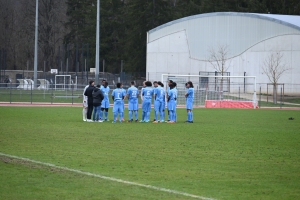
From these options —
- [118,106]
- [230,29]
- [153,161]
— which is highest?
[230,29]

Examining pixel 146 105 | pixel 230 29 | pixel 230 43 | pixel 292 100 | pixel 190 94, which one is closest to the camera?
pixel 146 105

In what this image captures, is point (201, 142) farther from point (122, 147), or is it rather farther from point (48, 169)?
point (48, 169)

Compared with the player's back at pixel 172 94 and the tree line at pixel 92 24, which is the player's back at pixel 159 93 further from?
the tree line at pixel 92 24

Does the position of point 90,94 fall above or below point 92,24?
below

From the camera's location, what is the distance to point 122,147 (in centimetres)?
1745

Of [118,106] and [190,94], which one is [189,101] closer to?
[190,94]

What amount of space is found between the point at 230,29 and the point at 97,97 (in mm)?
35350

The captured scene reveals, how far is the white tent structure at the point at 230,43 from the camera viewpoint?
57188 millimetres

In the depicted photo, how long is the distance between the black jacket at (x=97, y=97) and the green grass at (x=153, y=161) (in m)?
3.63

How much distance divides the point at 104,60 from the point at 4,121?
223 feet

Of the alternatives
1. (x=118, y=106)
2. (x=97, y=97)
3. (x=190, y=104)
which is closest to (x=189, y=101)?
(x=190, y=104)

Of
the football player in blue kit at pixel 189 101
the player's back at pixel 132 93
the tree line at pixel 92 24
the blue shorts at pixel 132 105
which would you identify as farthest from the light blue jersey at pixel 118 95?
the tree line at pixel 92 24

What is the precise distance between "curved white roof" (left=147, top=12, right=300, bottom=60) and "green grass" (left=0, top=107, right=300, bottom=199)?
34.7 metres

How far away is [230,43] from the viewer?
201 ft
